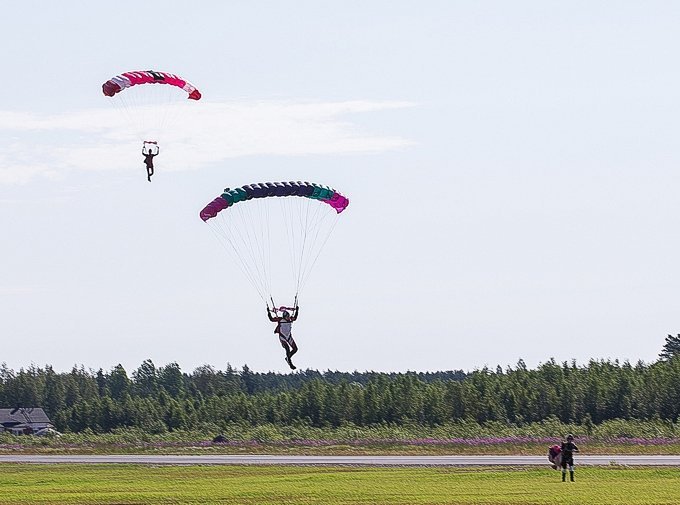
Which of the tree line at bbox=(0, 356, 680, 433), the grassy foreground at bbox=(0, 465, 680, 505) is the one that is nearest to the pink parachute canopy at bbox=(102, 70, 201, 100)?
the grassy foreground at bbox=(0, 465, 680, 505)

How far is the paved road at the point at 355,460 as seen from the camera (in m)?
48.1

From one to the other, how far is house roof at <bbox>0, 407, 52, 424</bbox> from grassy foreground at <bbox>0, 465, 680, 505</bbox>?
90.6m

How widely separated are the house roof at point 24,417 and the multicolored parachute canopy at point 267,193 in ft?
327

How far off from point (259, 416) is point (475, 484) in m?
53.6

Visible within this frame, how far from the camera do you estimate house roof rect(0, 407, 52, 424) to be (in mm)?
135663

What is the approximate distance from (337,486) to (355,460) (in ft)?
45.9

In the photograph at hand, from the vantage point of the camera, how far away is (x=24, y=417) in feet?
450

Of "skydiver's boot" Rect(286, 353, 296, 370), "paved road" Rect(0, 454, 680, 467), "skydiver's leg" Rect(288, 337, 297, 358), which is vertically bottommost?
"paved road" Rect(0, 454, 680, 467)

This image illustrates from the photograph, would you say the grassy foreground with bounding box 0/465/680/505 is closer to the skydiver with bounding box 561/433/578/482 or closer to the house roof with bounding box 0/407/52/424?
the skydiver with bounding box 561/433/578/482

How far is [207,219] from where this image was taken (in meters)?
41.4

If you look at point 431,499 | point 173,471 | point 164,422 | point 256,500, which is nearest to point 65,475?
point 173,471

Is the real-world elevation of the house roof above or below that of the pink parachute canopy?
below

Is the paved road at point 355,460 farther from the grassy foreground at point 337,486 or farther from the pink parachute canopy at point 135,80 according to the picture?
the pink parachute canopy at point 135,80

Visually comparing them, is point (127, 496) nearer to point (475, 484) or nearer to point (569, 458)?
point (475, 484)
